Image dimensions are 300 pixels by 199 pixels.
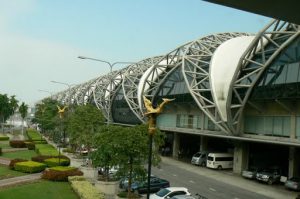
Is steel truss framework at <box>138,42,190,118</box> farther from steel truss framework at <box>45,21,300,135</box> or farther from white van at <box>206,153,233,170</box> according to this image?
white van at <box>206,153,233,170</box>

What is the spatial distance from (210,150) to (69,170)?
2509 cm

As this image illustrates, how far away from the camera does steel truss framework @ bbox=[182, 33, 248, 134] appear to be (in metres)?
49.7

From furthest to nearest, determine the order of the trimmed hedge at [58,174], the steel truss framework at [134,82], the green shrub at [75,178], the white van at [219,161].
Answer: the steel truss framework at [134,82] → the white van at [219,161] → the trimmed hedge at [58,174] → the green shrub at [75,178]

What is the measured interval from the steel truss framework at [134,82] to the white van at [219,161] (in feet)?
75.3

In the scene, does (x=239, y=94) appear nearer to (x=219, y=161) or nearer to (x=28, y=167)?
(x=219, y=161)

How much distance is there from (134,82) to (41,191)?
4888 centimetres

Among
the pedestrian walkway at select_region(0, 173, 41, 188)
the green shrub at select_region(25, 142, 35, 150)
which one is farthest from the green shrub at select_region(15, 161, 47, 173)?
the green shrub at select_region(25, 142, 35, 150)

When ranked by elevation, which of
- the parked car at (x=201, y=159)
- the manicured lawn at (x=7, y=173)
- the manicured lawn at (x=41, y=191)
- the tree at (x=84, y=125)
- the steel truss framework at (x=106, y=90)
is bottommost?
the manicured lawn at (x=41, y=191)

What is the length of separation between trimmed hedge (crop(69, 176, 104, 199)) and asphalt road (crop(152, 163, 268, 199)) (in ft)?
29.9

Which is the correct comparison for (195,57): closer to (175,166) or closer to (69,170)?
(175,166)

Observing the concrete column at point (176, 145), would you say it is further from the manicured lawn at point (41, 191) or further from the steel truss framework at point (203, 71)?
the manicured lawn at point (41, 191)

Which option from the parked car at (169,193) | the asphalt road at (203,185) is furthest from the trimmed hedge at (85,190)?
the asphalt road at (203,185)

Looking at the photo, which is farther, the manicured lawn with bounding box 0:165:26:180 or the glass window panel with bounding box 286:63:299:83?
the glass window panel with bounding box 286:63:299:83

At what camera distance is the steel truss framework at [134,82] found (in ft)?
247
